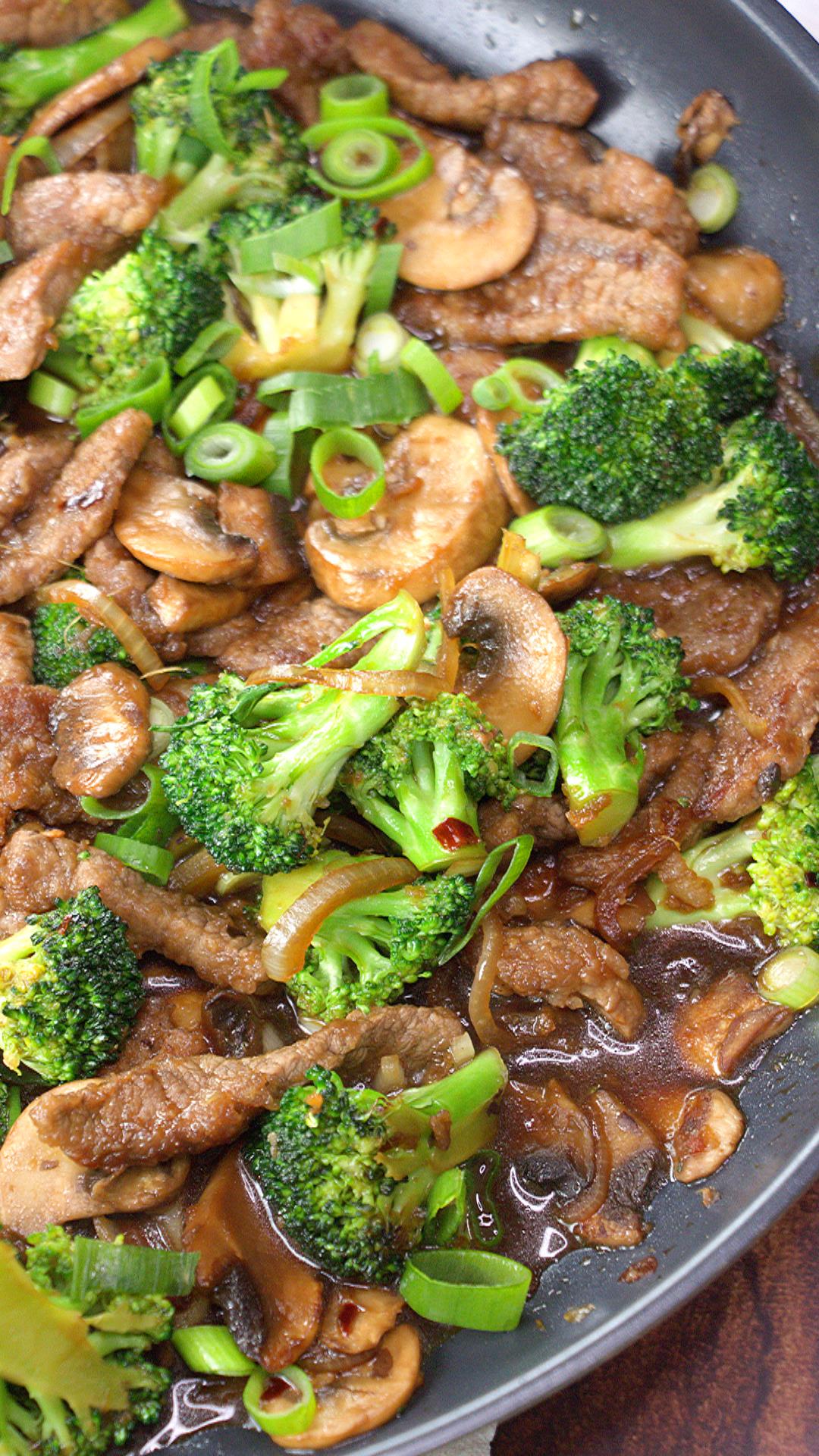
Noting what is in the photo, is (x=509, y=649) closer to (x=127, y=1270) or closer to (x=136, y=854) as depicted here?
(x=136, y=854)

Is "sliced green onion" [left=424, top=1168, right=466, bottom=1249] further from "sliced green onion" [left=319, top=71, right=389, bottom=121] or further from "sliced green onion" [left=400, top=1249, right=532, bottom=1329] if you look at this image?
"sliced green onion" [left=319, top=71, right=389, bottom=121]

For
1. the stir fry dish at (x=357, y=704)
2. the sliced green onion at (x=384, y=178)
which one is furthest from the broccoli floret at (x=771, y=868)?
the sliced green onion at (x=384, y=178)

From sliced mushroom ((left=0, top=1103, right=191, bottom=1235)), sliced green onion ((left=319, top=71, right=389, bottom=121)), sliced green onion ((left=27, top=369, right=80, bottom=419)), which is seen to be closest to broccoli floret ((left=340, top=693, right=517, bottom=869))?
sliced mushroom ((left=0, top=1103, right=191, bottom=1235))

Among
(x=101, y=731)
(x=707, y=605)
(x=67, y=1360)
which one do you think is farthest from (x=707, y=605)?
(x=67, y=1360)

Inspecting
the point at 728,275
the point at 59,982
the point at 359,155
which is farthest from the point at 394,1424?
the point at 359,155

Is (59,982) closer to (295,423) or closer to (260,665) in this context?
(260,665)

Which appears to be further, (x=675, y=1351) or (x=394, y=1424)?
(x=675, y=1351)
